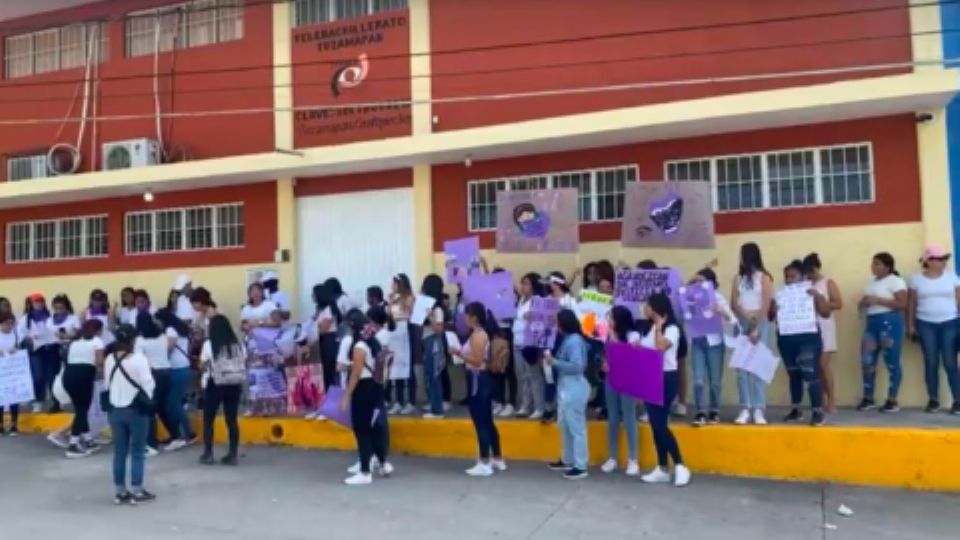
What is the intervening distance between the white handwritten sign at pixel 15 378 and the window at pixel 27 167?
520 cm

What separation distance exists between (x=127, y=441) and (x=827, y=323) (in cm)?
715

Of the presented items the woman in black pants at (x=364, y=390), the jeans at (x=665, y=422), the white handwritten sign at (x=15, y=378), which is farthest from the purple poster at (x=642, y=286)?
the white handwritten sign at (x=15, y=378)

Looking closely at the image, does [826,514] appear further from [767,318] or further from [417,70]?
[417,70]

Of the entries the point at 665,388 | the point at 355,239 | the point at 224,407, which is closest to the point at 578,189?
the point at 355,239

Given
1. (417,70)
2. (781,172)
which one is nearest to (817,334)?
(781,172)

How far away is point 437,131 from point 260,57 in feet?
11.5

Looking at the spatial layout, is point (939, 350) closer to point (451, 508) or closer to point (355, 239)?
point (451, 508)

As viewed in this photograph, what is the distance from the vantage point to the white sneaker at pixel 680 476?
8207 mm

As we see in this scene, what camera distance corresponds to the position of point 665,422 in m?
8.24

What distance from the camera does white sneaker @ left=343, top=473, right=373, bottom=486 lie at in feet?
28.5

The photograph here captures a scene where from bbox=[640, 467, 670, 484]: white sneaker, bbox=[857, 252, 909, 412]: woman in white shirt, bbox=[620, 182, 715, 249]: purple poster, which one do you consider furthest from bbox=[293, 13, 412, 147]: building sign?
bbox=[857, 252, 909, 412]: woman in white shirt

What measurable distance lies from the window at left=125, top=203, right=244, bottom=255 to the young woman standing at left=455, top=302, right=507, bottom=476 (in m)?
6.41

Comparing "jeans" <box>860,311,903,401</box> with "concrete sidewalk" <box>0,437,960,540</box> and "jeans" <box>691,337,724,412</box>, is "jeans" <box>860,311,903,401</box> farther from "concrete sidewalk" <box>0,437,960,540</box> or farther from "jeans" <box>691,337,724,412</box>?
"concrete sidewalk" <box>0,437,960,540</box>

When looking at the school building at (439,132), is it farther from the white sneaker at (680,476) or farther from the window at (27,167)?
the white sneaker at (680,476)
